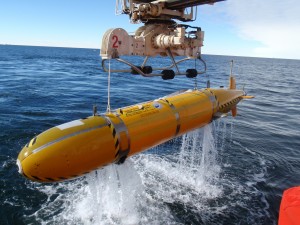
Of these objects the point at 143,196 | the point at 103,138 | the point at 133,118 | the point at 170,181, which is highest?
the point at 133,118

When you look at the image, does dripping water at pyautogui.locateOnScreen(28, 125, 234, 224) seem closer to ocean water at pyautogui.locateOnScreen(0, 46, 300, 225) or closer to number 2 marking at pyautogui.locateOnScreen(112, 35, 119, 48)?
ocean water at pyautogui.locateOnScreen(0, 46, 300, 225)

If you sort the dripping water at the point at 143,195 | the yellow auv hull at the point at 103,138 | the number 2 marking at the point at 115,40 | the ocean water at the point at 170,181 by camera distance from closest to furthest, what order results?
the yellow auv hull at the point at 103,138 < the number 2 marking at the point at 115,40 < the dripping water at the point at 143,195 < the ocean water at the point at 170,181

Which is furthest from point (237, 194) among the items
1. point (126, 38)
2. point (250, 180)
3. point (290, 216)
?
point (126, 38)

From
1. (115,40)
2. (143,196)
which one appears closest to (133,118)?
(115,40)

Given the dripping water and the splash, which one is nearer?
the dripping water

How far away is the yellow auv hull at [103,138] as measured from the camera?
572 centimetres

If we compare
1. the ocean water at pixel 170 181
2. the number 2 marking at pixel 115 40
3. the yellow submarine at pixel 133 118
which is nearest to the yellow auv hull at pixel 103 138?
the yellow submarine at pixel 133 118

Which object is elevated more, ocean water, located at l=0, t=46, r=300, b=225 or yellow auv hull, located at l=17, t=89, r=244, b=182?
yellow auv hull, located at l=17, t=89, r=244, b=182

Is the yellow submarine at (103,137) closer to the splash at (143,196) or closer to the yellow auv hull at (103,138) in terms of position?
the yellow auv hull at (103,138)

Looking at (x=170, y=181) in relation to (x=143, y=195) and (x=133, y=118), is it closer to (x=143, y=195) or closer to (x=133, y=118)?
(x=143, y=195)

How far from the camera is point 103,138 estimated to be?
6344 millimetres

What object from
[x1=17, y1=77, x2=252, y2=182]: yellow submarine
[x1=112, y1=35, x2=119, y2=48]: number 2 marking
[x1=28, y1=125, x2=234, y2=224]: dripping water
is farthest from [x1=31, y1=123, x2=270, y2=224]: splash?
[x1=112, y1=35, x2=119, y2=48]: number 2 marking

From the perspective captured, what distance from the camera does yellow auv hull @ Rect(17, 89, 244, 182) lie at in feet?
18.8

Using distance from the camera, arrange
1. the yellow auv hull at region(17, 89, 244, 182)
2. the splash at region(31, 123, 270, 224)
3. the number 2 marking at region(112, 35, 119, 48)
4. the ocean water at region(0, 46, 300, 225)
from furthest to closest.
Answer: the ocean water at region(0, 46, 300, 225) → the splash at region(31, 123, 270, 224) → the number 2 marking at region(112, 35, 119, 48) → the yellow auv hull at region(17, 89, 244, 182)
